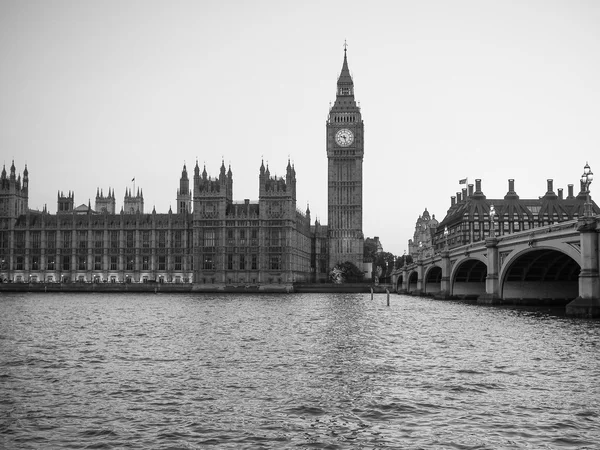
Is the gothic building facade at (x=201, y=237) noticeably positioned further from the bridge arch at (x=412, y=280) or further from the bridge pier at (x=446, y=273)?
the bridge pier at (x=446, y=273)

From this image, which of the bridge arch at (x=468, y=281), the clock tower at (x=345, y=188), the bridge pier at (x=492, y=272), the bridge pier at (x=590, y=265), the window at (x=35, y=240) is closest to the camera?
the bridge pier at (x=590, y=265)

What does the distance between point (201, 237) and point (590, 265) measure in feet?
367

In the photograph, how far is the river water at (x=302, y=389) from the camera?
706 inches

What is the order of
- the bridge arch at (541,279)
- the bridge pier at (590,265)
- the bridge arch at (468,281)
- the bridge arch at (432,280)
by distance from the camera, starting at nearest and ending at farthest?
the bridge pier at (590,265) → the bridge arch at (541,279) → the bridge arch at (468,281) → the bridge arch at (432,280)

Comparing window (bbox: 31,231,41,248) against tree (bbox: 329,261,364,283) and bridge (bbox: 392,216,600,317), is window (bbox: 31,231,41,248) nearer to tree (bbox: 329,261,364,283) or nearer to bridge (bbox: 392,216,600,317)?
tree (bbox: 329,261,364,283)

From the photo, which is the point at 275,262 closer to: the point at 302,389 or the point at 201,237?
the point at 201,237

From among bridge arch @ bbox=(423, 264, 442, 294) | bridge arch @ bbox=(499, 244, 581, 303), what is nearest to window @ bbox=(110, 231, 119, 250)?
bridge arch @ bbox=(423, 264, 442, 294)

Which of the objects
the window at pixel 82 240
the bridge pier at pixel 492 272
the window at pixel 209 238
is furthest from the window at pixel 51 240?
the bridge pier at pixel 492 272

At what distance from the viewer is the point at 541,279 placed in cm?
7631

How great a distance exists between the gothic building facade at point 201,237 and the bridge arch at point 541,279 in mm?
78187

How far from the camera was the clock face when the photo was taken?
609 ft

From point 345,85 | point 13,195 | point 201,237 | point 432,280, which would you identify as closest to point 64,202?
point 13,195

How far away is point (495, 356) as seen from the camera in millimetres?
32500

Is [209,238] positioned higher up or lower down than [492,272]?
higher up
